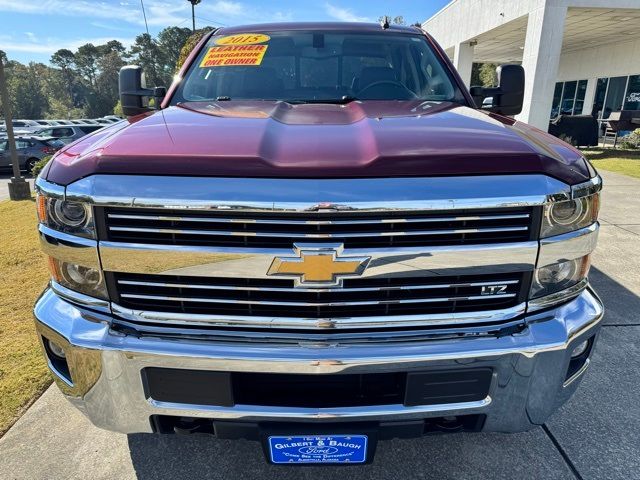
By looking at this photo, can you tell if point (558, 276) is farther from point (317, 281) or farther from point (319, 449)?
point (319, 449)

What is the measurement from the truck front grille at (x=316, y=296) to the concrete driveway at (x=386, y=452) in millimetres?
903

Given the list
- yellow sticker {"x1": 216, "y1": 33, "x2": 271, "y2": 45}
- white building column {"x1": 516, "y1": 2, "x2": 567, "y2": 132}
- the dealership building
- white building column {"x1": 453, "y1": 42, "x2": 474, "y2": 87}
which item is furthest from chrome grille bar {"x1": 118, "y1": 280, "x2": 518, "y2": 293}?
white building column {"x1": 453, "y1": 42, "x2": 474, "y2": 87}

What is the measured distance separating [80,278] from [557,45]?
45.0 ft

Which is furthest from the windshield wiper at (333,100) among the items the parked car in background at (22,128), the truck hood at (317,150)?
→ the parked car in background at (22,128)

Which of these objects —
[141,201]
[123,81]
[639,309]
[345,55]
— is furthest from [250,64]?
[639,309]

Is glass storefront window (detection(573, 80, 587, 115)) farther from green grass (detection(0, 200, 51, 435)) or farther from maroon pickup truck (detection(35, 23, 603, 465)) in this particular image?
maroon pickup truck (detection(35, 23, 603, 465))

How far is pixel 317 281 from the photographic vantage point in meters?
1.57

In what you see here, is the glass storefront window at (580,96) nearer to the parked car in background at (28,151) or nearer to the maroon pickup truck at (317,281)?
A: the parked car in background at (28,151)

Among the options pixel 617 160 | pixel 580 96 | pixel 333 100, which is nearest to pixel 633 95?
pixel 580 96

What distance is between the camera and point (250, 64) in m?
2.98

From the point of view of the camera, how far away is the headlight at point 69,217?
1.65m

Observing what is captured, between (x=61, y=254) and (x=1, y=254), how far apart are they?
474 cm

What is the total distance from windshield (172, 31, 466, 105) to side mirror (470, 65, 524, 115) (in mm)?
372

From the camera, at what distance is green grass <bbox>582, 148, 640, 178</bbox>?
11094 millimetres
